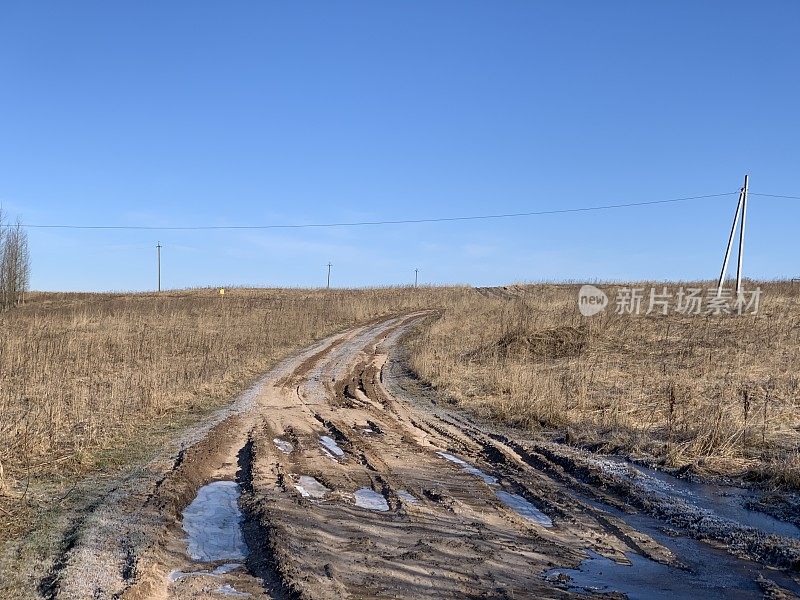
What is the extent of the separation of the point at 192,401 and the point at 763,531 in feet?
35.2

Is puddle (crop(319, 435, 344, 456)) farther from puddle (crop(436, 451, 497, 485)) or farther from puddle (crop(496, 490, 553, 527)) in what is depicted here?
puddle (crop(496, 490, 553, 527))

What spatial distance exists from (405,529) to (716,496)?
3831mm

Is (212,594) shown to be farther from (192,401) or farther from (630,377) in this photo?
(630,377)

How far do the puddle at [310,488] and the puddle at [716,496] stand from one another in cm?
376

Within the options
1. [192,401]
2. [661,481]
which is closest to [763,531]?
[661,481]

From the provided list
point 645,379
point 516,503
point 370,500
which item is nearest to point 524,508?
point 516,503

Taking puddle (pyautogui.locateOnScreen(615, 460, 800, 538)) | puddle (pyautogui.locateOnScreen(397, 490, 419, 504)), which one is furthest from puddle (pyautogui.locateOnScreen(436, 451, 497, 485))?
puddle (pyautogui.locateOnScreen(615, 460, 800, 538))

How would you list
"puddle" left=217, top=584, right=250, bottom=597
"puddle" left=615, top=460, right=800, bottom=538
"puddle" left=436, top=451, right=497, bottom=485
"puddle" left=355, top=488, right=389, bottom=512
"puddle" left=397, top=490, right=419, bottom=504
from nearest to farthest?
1. "puddle" left=217, top=584, right=250, bottom=597
2. "puddle" left=615, top=460, right=800, bottom=538
3. "puddle" left=355, top=488, right=389, bottom=512
4. "puddle" left=397, top=490, right=419, bottom=504
5. "puddle" left=436, top=451, right=497, bottom=485

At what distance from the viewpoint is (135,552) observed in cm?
504

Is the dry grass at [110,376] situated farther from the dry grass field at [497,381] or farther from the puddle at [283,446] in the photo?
the puddle at [283,446]

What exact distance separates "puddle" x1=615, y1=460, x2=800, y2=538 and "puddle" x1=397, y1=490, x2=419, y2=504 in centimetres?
280

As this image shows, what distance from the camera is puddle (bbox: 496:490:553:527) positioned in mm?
6248

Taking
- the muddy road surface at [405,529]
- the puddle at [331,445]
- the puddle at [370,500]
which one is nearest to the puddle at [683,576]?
the muddy road surface at [405,529]

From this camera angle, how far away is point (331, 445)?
9844 millimetres
